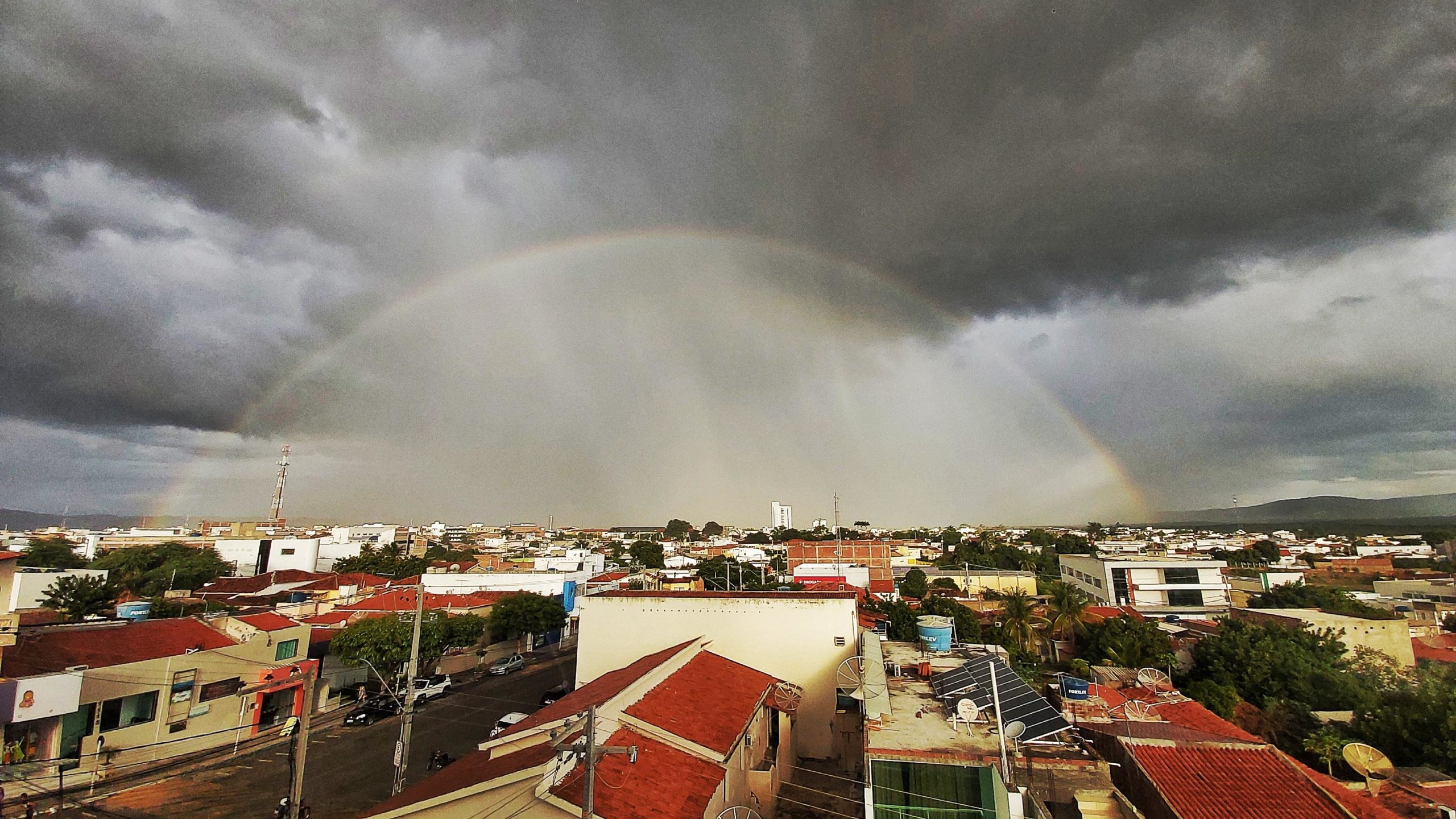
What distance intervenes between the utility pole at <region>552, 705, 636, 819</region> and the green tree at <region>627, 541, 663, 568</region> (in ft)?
290

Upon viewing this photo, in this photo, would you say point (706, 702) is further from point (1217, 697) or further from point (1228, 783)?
point (1217, 697)

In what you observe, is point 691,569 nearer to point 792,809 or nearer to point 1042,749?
point 792,809

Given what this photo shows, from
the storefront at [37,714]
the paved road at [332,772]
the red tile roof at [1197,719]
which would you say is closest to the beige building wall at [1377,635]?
the red tile roof at [1197,719]

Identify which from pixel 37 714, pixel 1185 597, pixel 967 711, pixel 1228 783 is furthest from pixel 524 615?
pixel 1185 597

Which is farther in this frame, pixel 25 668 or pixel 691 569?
pixel 691 569

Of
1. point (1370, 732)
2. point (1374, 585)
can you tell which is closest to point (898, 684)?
point (1370, 732)

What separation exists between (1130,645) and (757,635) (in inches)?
926

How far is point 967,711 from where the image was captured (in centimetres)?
1191

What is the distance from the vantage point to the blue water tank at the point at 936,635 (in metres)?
21.1

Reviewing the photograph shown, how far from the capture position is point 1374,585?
69.4m

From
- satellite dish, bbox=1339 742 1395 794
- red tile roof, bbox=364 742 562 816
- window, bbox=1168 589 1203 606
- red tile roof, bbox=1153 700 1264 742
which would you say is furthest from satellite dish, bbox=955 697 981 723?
window, bbox=1168 589 1203 606

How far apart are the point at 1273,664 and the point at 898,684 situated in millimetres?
22785

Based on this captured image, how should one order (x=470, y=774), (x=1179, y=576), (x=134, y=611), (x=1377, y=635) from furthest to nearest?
(x=1179, y=576) < (x=134, y=611) < (x=1377, y=635) < (x=470, y=774)

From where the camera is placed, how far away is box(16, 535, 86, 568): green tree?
6700 centimetres
